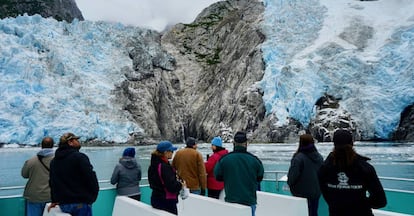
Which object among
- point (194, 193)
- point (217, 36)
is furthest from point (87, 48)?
point (194, 193)

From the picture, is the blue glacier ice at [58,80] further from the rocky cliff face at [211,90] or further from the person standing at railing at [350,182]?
the person standing at railing at [350,182]

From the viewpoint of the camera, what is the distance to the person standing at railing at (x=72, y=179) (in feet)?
13.1

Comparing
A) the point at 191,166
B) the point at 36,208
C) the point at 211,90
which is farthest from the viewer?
the point at 211,90

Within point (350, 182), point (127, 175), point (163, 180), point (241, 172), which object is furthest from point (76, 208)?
point (350, 182)

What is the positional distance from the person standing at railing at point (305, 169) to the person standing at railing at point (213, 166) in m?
1.08

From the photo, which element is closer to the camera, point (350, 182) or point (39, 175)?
point (350, 182)

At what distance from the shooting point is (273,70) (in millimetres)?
48969

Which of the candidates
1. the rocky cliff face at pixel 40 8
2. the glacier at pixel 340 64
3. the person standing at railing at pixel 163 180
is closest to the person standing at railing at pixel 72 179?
the person standing at railing at pixel 163 180

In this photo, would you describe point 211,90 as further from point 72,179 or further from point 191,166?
point 72,179

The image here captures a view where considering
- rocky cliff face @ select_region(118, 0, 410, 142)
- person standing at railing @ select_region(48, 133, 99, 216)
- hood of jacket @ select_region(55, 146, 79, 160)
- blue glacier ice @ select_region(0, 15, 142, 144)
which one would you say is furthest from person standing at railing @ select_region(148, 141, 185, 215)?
blue glacier ice @ select_region(0, 15, 142, 144)

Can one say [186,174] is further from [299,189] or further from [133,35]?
[133,35]

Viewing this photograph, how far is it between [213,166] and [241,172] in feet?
4.94

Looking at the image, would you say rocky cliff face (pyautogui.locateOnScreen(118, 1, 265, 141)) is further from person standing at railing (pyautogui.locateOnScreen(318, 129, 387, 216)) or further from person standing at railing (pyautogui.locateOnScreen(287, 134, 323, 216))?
person standing at railing (pyautogui.locateOnScreen(318, 129, 387, 216))

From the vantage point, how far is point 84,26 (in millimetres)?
56594
